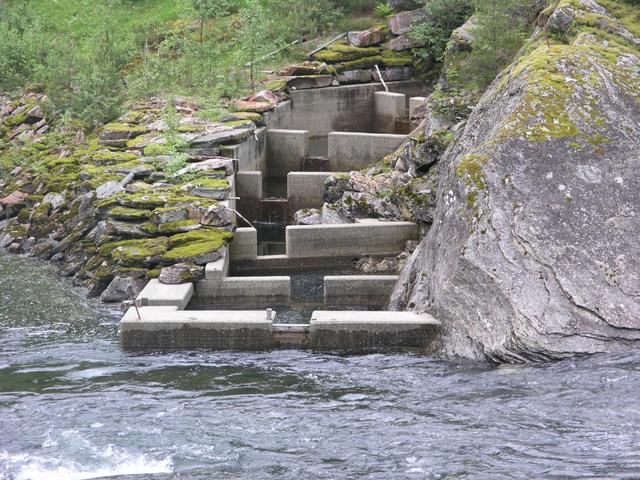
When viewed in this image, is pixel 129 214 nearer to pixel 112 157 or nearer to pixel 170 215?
pixel 170 215

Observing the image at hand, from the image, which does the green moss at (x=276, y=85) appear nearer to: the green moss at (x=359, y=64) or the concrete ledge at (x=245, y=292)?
the green moss at (x=359, y=64)

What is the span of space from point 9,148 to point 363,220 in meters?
12.2

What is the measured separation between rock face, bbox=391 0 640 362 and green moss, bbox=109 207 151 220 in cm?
605

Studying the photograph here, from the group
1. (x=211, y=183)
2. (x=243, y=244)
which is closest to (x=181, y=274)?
(x=243, y=244)

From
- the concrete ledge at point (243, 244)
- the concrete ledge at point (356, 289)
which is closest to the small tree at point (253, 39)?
the concrete ledge at point (243, 244)

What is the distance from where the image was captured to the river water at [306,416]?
401 inches

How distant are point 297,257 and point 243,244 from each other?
1.21 metres

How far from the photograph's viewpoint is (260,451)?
1069cm

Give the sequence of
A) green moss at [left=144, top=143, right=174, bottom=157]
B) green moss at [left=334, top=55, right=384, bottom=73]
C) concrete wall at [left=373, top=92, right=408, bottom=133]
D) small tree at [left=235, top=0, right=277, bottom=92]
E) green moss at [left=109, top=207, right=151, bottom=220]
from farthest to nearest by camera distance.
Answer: green moss at [left=334, top=55, right=384, bottom=73], concrete wall at [left=373, top=92, right=408, bottom=133], small tree at [left=235, top=0, right=277, bottom=92], green moss at [left=144, top=143, right=174, bottom=157], green moss at [left=109, top=207, right=151, bottom=220]

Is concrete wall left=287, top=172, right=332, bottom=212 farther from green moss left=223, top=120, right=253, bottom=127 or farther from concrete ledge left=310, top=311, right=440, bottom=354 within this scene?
concrete ledge left=310, top=311, right=440, bottom=354

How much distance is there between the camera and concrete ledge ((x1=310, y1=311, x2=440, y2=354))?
47.7 ft

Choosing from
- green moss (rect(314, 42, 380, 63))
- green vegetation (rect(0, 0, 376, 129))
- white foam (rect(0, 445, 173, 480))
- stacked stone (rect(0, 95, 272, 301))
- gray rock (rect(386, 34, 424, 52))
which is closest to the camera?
white foam (rect(0, 445, 173, 480))

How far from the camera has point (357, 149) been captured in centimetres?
2577

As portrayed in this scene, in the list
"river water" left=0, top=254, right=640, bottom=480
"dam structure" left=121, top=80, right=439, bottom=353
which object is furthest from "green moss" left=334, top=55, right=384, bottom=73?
"river water" left=0, top=254, right=640, bottom=480
